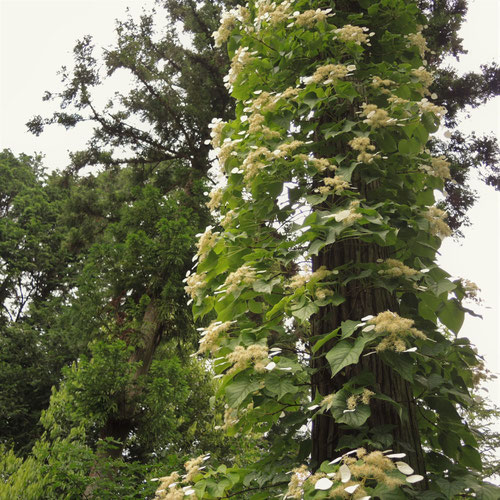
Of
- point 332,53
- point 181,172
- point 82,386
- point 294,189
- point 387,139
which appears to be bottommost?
point 82,386

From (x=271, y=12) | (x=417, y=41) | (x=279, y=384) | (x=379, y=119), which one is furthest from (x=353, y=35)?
(x=279, y=384)

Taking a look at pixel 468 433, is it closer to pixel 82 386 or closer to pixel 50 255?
pixel 82 386

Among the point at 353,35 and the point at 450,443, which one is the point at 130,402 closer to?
the point at 450,443

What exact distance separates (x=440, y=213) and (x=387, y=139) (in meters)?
0.45

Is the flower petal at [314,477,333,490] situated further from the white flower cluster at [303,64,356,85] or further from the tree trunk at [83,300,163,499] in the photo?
the tree trunk at [83,300,163,499]

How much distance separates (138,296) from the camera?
7113mm

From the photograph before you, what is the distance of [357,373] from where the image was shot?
71.3 inches

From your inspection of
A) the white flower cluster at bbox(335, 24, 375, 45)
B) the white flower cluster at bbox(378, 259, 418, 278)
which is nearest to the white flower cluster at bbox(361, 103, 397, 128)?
the white flower cluster at bbox(335, 24, 375, 45)

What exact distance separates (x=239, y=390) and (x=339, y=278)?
2.05 ft

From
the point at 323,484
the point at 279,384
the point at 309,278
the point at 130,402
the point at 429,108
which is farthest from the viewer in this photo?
the point at 130,402

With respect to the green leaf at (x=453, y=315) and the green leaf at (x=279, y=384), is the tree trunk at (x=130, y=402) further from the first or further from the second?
the green leaf at (x=453, y=315)

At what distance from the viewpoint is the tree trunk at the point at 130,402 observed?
5168 mm

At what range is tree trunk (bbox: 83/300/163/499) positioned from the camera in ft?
17.0

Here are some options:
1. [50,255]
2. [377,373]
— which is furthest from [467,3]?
[50,255]
